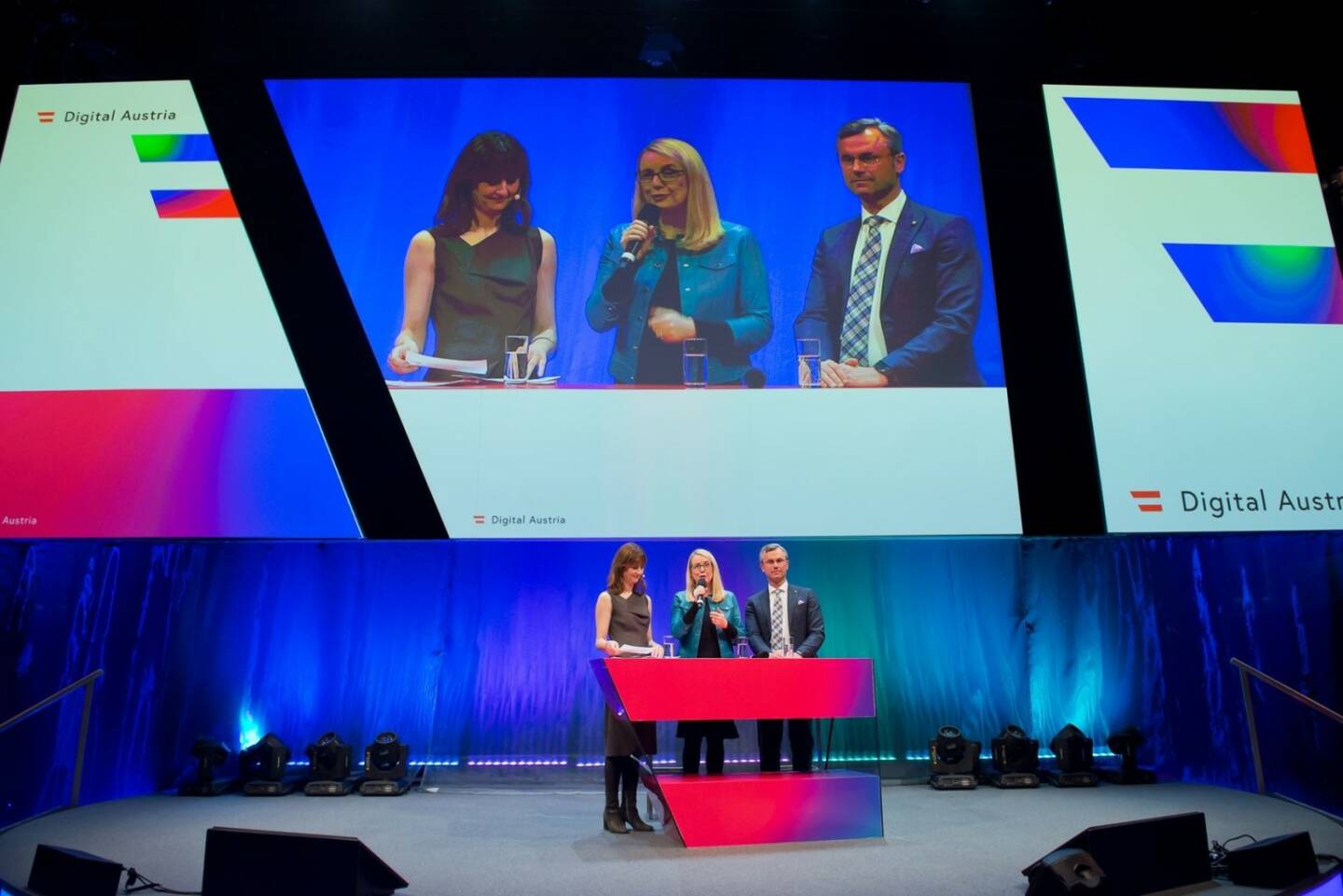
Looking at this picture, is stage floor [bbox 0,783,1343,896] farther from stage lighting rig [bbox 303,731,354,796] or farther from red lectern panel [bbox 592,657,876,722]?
red lectern panel [bbox 592,657,876,722]

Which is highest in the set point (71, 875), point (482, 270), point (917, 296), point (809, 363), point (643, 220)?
point (643, 220)

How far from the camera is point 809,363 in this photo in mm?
5309

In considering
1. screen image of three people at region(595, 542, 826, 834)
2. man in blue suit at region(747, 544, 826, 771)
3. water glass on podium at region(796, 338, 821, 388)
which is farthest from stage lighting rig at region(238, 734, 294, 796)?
water glass on podium at region(796, 338, 821, 388)

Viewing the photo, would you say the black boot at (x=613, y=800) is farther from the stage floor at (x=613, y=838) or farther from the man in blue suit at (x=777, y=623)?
the man in blue suit at (x=777, y=623)

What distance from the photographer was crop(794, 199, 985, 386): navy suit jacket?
5.30 m

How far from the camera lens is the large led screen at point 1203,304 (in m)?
5.02

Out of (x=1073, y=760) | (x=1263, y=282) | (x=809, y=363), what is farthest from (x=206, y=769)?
(x=1263, y=282)

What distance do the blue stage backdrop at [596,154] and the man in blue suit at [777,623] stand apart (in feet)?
5.07

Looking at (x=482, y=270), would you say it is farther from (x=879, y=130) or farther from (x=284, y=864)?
(x=284, y=864)

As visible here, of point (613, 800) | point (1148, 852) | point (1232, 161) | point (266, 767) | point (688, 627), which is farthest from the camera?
point (266, 767)

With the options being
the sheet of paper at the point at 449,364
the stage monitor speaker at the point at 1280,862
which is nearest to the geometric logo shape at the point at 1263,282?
the stage monitor speaker at the point at 1280,862

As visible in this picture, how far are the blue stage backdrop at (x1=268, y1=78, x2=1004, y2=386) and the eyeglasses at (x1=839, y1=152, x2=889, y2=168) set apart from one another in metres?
0.09

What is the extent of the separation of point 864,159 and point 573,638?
3.79 metres

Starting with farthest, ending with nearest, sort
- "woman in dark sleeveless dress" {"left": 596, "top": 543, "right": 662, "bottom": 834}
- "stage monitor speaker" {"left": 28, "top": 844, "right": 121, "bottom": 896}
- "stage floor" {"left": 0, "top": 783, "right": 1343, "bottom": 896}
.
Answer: "woman in dark sleeveless dress" {"left": 596, "top": 543, "right": 662, "bottom": 834} < "stage floor" {"left": 0, "top": 783, "right": 1343, "bottom": 896} < "stage monitor speaker" {"left": 28, "top": 844, "right": 121, "bottom": 896}
